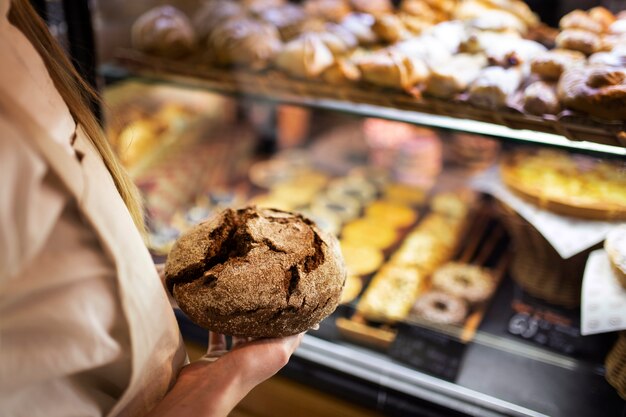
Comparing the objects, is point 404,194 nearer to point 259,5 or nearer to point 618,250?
point 259,5

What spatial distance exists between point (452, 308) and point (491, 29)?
95 centimetres

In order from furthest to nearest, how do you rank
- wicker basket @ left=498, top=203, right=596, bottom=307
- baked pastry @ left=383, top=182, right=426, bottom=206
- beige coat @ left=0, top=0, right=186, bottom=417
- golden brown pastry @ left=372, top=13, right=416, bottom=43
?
baked pastry @ left=383, top=182, right=426, bottom=206
golden brown pastry @ left=372, top=13, right=416, bottom=43
wicker basket @ left=498, top=203, right=596, bottom=307
beige coat @ left=0, top=0, right=186, bottom=417

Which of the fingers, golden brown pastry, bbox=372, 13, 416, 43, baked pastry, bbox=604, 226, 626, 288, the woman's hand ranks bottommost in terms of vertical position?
the fingers

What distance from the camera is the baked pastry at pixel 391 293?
189 centimetres

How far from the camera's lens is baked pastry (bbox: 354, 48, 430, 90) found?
1653 millimetres

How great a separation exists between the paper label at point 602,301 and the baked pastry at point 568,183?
186 mm

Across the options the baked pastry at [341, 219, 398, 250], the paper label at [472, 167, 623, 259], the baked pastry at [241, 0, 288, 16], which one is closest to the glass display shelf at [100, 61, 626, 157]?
the paper label at [472, 167, 623, 259]

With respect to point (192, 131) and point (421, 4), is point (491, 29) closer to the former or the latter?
point (421, 4)

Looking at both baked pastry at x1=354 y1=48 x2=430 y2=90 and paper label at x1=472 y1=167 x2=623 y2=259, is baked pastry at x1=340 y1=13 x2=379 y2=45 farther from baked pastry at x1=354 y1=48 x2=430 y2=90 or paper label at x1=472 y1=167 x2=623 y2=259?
paper label at x1=472 y1=167 x2=623 y2=259

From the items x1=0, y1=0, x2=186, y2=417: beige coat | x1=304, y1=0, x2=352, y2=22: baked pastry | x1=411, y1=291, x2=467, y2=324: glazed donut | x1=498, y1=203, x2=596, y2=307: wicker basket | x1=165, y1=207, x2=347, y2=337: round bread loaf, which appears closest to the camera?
x1=0, y1=0, x2=186, y2=417: beige coat

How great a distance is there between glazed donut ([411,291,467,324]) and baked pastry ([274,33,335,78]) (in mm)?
859

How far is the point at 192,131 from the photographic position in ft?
9.21

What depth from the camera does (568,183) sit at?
189 centimetres

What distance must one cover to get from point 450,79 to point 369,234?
0.90m
